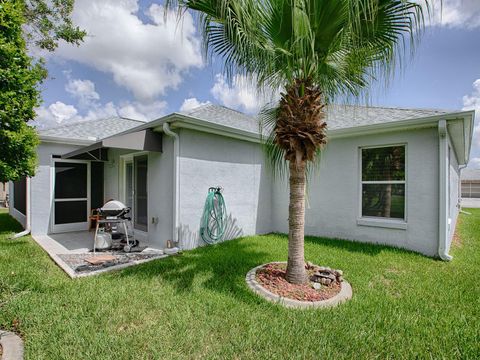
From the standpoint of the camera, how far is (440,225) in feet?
20.5

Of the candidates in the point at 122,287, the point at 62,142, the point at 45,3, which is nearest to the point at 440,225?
the point at 122,287

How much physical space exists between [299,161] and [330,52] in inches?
76.4

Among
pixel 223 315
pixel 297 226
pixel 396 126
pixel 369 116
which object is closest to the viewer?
pixel 223 315

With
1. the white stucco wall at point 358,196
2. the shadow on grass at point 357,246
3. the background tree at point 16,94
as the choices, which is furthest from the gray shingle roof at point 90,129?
the shadow on grass at point 357,246

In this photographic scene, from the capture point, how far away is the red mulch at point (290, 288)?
13.3 feet

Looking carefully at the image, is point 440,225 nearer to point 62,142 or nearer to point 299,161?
point 299,161

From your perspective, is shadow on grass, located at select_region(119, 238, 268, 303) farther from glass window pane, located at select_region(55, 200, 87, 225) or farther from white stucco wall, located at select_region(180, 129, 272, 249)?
glass window pane, located at select_region(55, 200, 87, 225)

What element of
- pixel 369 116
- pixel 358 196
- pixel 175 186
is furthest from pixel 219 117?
pixel 358 196

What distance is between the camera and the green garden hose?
7341 millimetres

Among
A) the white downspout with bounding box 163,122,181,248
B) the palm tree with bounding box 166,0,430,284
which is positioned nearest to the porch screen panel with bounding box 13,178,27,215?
the white downspout with bounding box 163,122,181,248

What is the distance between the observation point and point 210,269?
5.25m

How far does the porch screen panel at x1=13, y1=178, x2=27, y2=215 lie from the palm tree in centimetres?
1139

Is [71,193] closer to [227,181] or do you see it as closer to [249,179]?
[227,181]

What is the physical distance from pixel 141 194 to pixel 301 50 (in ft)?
22.2
